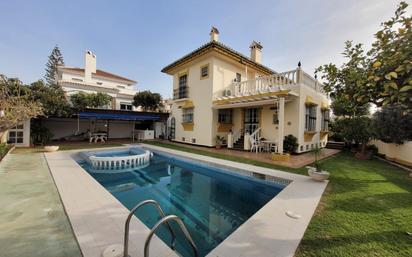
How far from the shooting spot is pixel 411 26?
2262 millimetres

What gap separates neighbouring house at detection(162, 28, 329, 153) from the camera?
11.6 metres

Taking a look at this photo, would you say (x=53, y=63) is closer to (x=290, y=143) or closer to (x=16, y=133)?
(x=16, y=133)

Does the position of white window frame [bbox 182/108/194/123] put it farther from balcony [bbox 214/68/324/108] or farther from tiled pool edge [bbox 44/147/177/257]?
tiled pool edge [bbox 44/147/177/257]

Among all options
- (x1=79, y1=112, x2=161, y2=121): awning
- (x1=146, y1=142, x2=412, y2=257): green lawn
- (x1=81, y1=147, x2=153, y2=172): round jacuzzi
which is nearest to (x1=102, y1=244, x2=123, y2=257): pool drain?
(x1=146, y1=142, x2=412, y2=257): green lawn

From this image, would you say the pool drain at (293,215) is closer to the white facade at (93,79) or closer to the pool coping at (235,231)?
the pool coping at (235,231)

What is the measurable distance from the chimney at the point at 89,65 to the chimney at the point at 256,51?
75.1 feet

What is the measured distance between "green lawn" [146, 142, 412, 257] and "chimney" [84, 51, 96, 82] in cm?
3045

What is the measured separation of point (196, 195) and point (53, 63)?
4986 centimetres

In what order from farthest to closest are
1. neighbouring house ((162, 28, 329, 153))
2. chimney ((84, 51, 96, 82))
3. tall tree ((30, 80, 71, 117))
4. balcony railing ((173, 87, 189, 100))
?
chimney ((84, 51, 96, 82)) → balcony railing ((173, 87, 189, 100)) → tall tree ((30, 80, 71, 117)) → neighbouring house ((162, 28, 329, 153))

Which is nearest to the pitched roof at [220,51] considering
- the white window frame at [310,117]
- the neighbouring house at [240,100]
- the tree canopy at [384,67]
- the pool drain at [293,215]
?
the neighbouring house at [240,100]

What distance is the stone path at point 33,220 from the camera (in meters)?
2.74

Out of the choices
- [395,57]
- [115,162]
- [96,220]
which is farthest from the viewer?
[115,162]

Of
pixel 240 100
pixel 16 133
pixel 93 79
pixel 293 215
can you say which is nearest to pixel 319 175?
pixel 293 215

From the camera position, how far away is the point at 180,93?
698 inches
